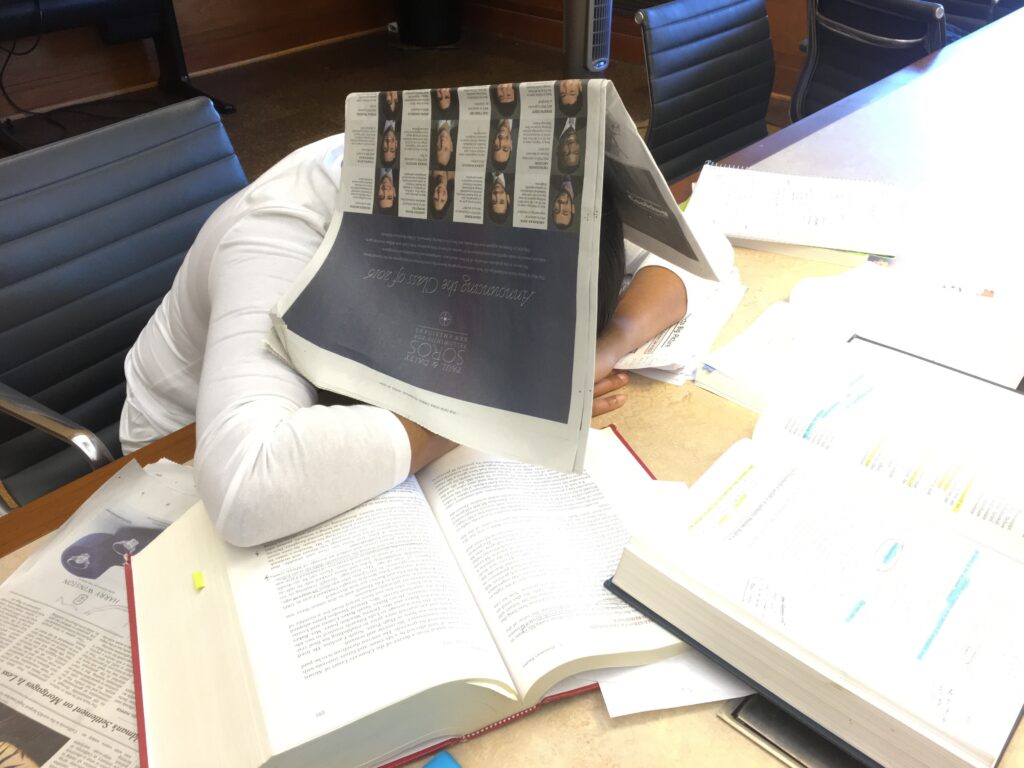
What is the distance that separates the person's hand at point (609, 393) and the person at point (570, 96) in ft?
1.16

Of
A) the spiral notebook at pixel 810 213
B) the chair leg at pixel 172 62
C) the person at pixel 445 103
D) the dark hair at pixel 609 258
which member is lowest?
the chair leg at pixel 172 62

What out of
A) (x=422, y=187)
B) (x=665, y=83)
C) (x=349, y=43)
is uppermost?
(x=422, y=187)

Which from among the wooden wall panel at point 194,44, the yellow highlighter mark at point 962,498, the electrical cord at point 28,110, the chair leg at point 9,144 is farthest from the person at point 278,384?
the wooden wall panel at point 194,44

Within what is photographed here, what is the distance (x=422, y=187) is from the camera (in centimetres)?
66

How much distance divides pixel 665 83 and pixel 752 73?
380 millimetres

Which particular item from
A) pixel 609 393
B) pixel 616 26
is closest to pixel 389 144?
pixel 609 393

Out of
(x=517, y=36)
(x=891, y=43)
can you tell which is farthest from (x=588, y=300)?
(x=517, y=36)

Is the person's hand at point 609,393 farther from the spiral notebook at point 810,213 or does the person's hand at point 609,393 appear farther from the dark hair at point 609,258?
the spiral notebook at point 810,213

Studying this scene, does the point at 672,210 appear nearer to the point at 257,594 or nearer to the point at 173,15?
the point at 257,594

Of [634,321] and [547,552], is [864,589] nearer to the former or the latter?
[547,552]

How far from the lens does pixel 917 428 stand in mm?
722

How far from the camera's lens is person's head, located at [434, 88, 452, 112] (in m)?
0.63

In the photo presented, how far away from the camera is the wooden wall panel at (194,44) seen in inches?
132

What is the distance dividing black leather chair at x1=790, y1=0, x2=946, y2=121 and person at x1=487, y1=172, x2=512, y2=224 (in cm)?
178
